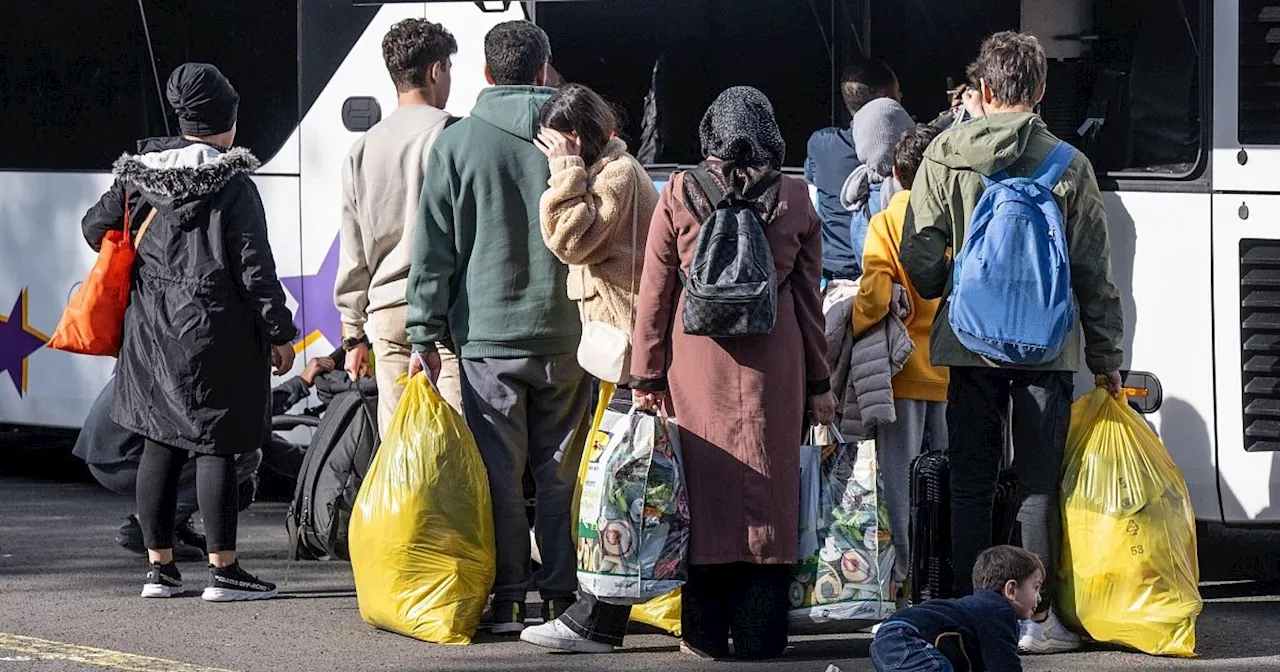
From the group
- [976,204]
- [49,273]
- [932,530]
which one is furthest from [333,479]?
[49,273]

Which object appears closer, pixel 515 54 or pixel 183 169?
pixel 515 54

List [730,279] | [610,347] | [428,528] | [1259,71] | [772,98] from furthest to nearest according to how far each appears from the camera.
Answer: [772,98] → [1259,71] → [428,528] → [610,347] → [730,279]

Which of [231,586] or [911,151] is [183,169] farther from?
[911,151]

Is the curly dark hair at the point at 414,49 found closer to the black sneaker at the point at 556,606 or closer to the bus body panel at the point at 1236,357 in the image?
the black sneaker at the point at 556,606

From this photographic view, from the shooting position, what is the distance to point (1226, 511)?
689cm

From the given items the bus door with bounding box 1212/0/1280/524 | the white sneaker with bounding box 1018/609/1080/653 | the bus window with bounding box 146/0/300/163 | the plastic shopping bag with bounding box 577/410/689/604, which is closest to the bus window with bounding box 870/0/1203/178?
the bus door with bounding box 1212/0/1280/524

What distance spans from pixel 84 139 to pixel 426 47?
3.37 metres

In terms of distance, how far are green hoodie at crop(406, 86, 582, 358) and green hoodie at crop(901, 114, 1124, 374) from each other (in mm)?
1151

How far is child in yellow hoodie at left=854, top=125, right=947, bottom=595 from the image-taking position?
6.47 m

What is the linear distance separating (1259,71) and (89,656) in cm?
431

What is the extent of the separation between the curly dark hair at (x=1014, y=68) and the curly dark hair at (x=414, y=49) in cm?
184

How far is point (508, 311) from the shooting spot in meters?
6.28

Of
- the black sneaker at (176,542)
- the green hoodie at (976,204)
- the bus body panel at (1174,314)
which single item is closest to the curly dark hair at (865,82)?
the bus body panel at (1174,314)

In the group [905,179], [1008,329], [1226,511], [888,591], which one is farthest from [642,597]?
[1226,511]
